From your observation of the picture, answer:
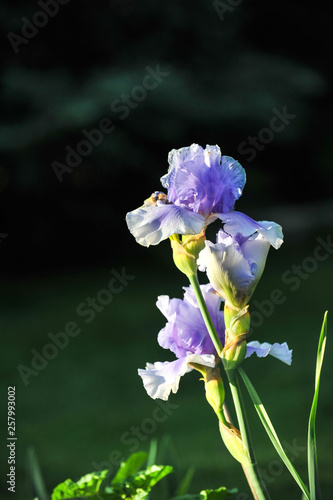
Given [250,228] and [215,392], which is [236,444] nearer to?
[215,392]

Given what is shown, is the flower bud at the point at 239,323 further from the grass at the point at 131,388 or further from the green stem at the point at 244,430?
the grass at the point at 131,388

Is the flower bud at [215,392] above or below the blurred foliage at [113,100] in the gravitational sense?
below

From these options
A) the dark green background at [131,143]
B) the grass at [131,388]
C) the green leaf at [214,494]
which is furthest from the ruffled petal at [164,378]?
the dark green background at [131,143]

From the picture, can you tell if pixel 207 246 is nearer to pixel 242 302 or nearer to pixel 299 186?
pixel 242 302

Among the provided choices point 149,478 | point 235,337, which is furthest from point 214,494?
point 235,337

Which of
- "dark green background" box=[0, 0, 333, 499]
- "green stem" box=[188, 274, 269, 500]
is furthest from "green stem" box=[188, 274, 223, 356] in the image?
"dark green background" box=[0, 0, 333, 499]

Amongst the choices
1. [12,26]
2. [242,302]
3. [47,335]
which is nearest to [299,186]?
[12,26]
